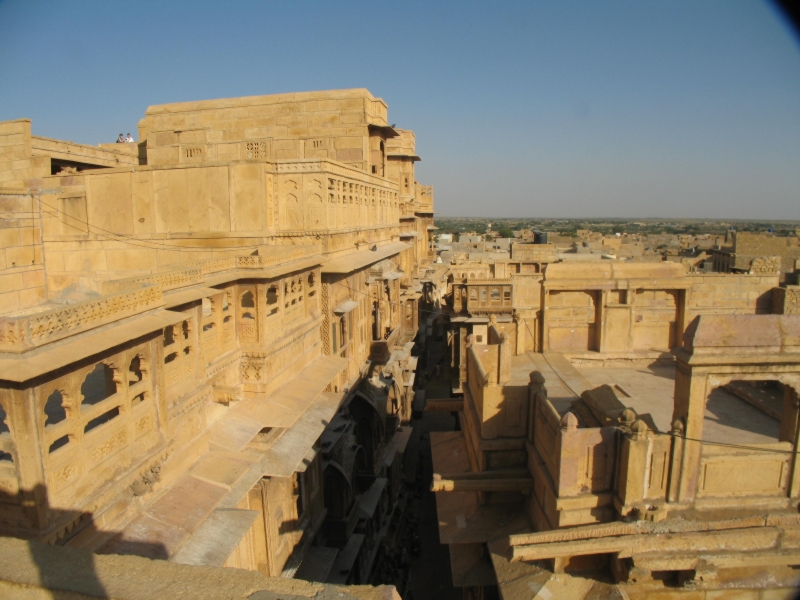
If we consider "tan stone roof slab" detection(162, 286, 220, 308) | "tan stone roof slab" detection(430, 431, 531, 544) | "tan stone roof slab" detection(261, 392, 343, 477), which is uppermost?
"tan stone roof slab" detection(162, 286, 220, 308)

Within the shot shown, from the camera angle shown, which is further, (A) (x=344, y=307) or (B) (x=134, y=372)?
Answer: (A) (x=344, y=307)

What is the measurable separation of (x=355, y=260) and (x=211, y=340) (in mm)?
7748

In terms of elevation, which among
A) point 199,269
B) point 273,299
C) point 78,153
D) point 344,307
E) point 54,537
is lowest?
point 54,537

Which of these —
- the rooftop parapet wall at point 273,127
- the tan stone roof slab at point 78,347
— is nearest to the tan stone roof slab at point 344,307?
the rooftop parapet wall at point 273,127

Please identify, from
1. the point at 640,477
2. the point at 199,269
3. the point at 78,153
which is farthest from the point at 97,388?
the point at 78,153

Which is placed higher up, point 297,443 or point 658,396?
point 658,396

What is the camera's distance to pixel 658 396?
1036 cm

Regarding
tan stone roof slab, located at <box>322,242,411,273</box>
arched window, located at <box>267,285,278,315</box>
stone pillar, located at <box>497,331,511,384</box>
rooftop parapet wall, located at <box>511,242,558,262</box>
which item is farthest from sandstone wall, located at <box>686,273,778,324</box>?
rooftop parapet wall, located at <box>511,242,558,262</box>

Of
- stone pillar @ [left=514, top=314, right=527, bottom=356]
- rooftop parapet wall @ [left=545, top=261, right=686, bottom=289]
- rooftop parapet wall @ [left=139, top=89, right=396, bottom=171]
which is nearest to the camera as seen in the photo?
rooftop parapet wall @ [left=545, top=261, right=686, bottom=289]

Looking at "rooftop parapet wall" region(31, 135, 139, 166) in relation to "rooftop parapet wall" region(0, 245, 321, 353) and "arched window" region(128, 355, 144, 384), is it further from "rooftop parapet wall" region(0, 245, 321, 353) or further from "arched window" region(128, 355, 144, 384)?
"arched window" region(128, 355, 144, 384)

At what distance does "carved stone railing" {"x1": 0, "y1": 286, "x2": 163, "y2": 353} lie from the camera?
4523mm

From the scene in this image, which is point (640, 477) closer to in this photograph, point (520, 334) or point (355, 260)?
point (520, 334)

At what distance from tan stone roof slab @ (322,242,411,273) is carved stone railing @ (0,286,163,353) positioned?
7818 mm

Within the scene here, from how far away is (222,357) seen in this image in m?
8.91
